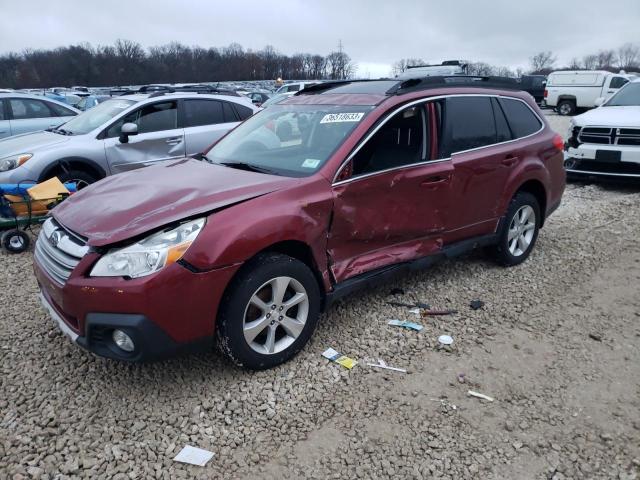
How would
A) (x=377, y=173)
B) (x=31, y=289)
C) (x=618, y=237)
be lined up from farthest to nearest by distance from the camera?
(x=618, y=237) < (x=31, y=289) < (x=377, y=173)

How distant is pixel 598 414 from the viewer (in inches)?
113

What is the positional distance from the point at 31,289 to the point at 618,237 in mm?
Result: 6418

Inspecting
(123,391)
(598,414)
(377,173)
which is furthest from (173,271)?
(598,414)

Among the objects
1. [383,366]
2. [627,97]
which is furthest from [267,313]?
[627,97]

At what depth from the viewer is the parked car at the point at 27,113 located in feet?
30.8

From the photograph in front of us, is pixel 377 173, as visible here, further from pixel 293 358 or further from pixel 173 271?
pixel 173 271

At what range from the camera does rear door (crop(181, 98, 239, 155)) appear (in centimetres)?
752

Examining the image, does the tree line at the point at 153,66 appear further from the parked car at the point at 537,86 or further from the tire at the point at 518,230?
the tire at the point at 518,230

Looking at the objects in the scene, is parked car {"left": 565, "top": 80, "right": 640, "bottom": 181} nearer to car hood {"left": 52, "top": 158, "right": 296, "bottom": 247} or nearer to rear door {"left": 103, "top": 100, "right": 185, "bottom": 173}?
rear door {"left": 103, "top": 100, "right": 185, "bottom": 173}

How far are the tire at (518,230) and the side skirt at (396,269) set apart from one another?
0.16 metres

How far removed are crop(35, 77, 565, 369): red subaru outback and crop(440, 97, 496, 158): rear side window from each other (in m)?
0.01

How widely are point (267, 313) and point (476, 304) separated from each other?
6.51 ft

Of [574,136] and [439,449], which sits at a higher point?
[574,136]

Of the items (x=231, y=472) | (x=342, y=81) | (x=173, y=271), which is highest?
(x=342, y=81)
